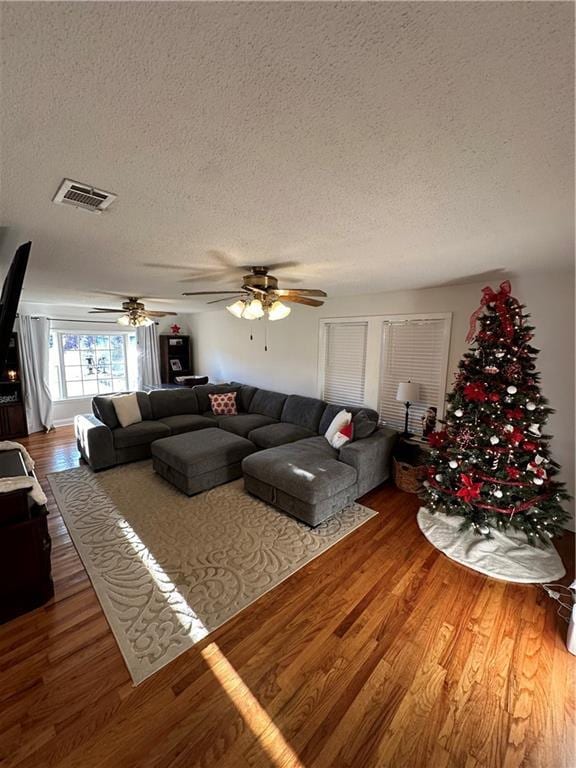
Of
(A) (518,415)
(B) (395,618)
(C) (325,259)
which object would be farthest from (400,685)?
(C) (325,259)

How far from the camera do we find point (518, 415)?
7.59 feet

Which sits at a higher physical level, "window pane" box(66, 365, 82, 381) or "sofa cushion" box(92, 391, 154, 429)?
"window pane" box(66, 365, 82, 381)

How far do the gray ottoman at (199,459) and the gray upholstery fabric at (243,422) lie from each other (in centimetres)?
37

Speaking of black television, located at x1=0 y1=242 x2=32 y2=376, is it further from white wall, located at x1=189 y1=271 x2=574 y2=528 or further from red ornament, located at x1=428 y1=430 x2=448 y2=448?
white wall, located at x1=189 y1=271 x2=574 y2=528

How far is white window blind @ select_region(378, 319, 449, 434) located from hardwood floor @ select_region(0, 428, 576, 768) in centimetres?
184

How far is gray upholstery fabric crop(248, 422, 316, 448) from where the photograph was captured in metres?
3.88

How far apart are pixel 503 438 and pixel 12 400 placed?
6680mm

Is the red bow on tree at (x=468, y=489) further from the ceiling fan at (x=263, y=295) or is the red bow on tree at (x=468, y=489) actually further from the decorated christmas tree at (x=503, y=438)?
the ceiling fan at (x=263, y=295)

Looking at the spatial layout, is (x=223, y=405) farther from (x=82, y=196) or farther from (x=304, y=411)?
(x=82, y=196)

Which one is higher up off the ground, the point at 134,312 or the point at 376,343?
the point at 134,312

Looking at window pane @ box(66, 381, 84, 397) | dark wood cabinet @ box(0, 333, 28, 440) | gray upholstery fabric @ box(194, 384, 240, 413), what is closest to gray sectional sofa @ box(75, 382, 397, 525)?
gray upholstery fabric @ box(194, 384, 240, 413)

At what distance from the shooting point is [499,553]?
7.88 ft

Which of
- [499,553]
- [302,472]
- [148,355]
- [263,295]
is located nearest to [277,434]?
[302,472]

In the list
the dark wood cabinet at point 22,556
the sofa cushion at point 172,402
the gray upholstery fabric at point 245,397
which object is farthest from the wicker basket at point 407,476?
the sofa cushion at point 172,402
